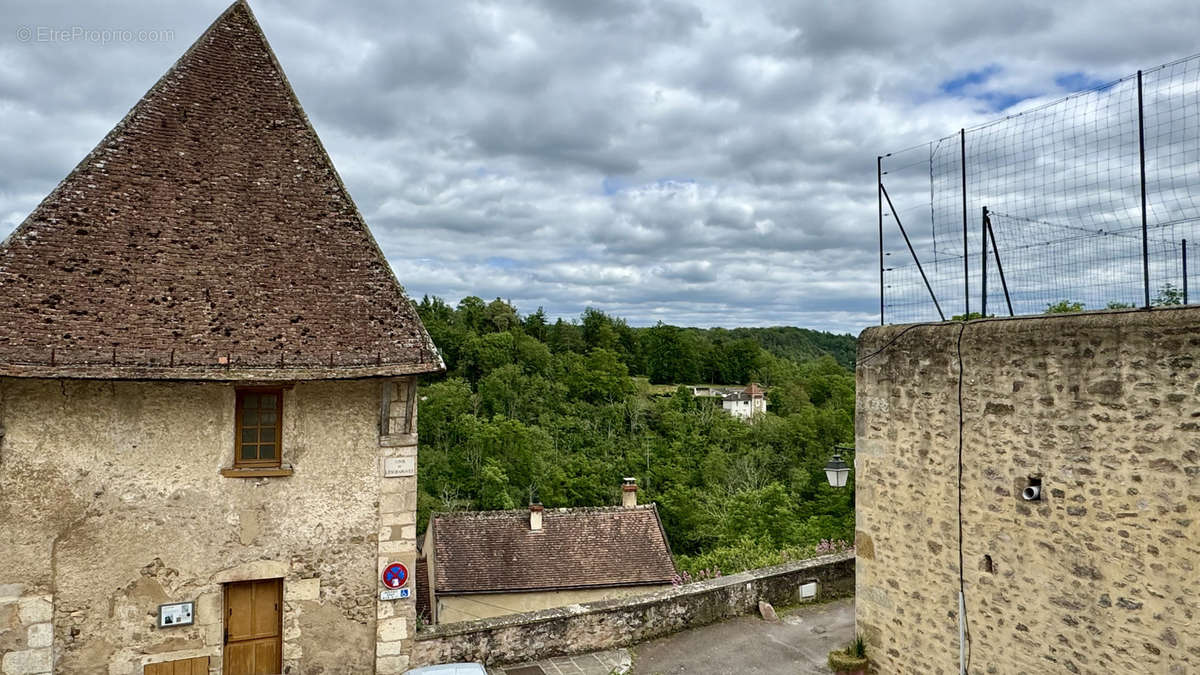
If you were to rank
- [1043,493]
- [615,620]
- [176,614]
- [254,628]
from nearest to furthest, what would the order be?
[1043,493]
[176,614]
[254,628]
[615,620]

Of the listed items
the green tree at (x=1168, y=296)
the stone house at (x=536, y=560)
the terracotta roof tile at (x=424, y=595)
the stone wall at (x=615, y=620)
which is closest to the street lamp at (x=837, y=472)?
the stone wall at (x=615, y=620)

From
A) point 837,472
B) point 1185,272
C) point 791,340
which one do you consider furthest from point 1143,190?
point 791,340

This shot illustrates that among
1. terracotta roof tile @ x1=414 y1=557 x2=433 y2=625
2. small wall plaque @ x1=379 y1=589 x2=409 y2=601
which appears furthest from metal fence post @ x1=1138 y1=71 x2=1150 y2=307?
terracotta roof tile @ x1=414 y1=557 x2=433 y2=625

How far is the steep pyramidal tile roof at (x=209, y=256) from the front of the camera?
6.65 m

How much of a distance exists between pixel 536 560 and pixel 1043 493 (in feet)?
53.7

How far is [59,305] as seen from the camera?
6652 mm

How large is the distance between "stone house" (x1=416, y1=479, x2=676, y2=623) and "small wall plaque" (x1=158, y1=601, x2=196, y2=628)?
12.7 metres

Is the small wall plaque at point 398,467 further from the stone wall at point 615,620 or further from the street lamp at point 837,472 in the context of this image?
the street lamp at point 837,472

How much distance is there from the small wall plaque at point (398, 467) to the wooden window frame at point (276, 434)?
1.01 meters

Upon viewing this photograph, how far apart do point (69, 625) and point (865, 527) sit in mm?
7749

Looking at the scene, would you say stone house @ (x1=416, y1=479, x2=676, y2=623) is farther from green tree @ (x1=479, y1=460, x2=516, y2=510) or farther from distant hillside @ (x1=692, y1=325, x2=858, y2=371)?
distant hillside @ (x1=692, y1=325, x2=858, y2=371)

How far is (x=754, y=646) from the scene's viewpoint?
8.80m

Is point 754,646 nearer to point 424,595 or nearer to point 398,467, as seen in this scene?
point 398,467

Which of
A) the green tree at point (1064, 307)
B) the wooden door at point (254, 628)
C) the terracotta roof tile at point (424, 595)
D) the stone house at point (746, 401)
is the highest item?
the green tree at point (1064, 307)
